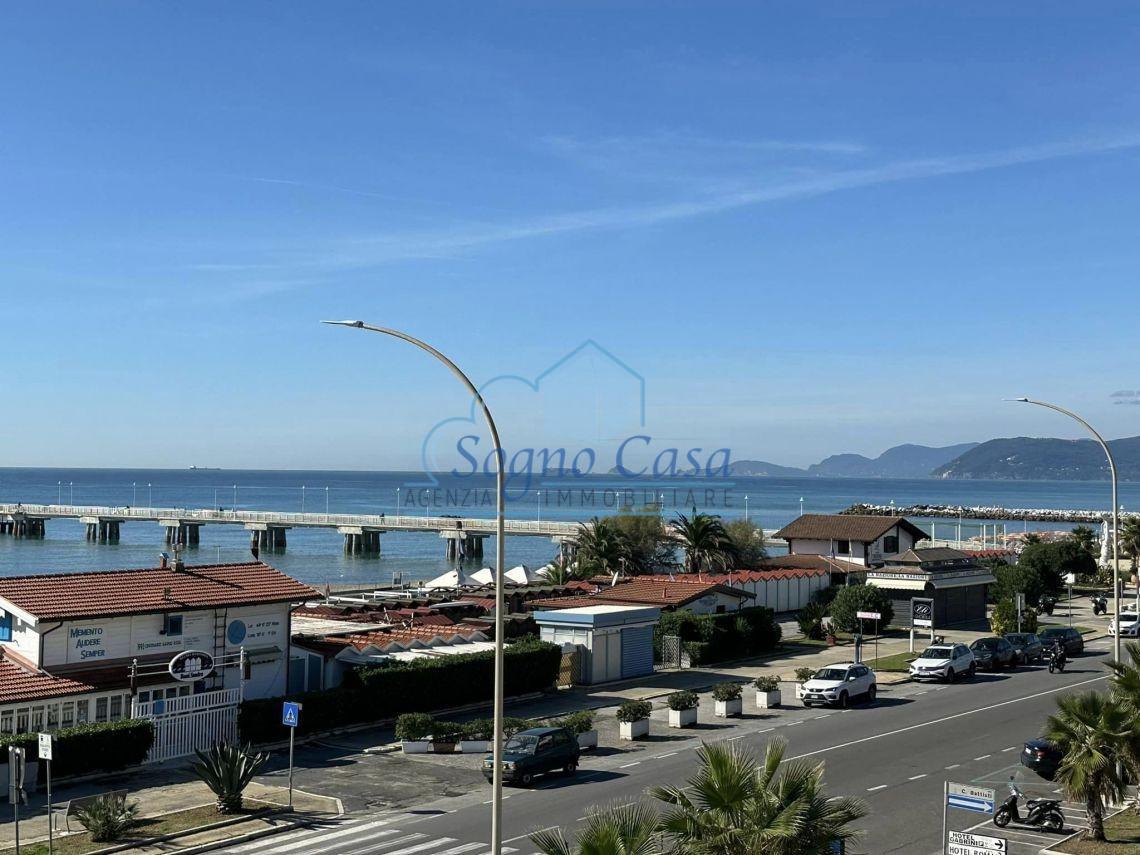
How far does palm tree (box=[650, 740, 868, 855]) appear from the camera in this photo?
13812mm

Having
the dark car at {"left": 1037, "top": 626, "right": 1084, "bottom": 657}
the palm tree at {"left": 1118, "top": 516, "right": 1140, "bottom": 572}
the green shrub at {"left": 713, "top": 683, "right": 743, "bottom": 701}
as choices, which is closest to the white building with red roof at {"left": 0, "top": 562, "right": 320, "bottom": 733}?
the green shrub at {"left": 713, "top": 683, "right": 743, "bottom": 701}

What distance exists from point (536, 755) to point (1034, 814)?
454 inches

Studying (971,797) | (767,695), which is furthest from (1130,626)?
(971,797)

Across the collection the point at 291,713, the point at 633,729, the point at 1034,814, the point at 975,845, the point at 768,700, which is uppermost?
the point at 975,845

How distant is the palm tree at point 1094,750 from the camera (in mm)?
22594

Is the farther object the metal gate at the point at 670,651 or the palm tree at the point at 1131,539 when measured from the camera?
the palm tree at the point at 1131,539

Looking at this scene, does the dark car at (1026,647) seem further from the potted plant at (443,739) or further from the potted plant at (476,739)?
the potted plant at (443,739)

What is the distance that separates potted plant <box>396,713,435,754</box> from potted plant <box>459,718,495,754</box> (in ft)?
3.19

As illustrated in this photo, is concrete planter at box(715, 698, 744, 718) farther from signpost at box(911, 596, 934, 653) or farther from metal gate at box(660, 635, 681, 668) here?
signpost at box(911, 596, 934, 653)

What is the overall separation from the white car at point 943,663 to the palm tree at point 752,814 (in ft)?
113

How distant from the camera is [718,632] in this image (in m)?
52.6

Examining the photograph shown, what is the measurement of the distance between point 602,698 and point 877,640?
21.3 metres

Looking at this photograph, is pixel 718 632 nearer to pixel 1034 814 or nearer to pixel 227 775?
pixel 1034 814

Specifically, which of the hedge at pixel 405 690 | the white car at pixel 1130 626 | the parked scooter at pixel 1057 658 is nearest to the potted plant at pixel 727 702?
the hedge at pixel 405 690
